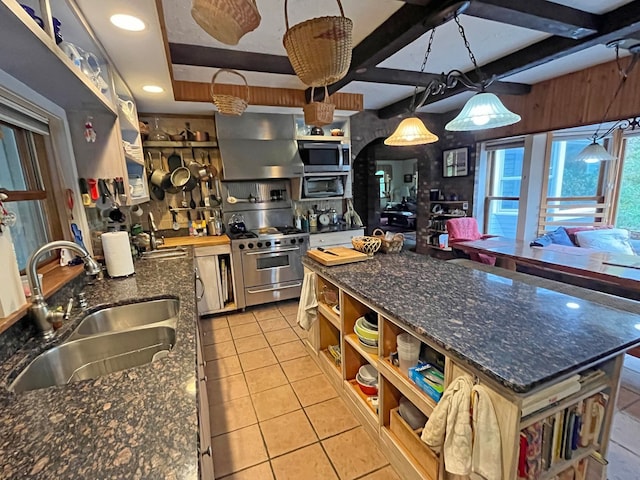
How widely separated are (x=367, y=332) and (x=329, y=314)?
0.47m

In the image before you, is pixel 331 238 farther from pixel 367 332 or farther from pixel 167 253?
pixel 367 332

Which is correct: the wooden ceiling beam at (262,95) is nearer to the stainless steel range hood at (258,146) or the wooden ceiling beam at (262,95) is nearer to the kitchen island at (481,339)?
the stainless steel range hood at (258,146)

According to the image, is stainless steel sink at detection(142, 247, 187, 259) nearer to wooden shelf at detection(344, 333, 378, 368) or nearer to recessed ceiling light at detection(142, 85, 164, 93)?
recessed ceiling light at detection(142, 85, 164, 93)

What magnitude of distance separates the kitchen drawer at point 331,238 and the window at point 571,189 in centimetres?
290

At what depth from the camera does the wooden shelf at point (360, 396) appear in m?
1.76

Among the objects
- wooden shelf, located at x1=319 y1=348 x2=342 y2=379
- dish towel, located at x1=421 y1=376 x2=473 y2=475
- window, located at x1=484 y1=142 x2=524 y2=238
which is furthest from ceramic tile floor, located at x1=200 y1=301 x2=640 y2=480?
window, located at x1=484 y1=142 x2=524 y2=238

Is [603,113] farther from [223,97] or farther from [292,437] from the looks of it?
[292,437]

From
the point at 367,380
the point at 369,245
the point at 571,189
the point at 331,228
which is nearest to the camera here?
the point at 367,380

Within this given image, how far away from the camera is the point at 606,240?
140 inches

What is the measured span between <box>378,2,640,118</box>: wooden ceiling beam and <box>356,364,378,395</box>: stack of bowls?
2.64m

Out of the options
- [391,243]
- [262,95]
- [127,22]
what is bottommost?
[391,243]

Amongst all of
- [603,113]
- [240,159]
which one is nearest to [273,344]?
[240,159]

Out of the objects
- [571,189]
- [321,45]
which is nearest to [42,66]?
[321,45]

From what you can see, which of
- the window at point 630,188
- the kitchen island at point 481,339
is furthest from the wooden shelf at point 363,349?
the window at point 630,188
